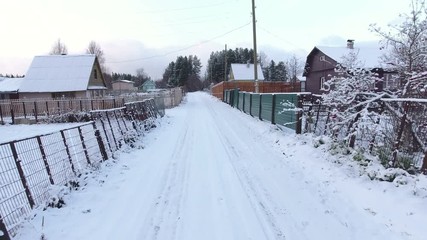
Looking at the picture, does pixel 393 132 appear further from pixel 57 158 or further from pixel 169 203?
pixel 57 158

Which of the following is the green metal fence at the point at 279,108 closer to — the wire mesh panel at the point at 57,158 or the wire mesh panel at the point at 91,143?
the wire mesh panel at the point at 91,143

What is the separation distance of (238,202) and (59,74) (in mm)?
38637

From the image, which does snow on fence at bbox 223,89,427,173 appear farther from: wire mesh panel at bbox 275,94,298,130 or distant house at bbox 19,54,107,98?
distant house at bbox 19,54,107,98

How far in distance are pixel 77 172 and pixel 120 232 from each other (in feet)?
8.96

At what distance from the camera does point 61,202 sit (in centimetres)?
568

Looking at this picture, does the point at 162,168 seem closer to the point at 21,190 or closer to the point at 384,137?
the point at 21,190

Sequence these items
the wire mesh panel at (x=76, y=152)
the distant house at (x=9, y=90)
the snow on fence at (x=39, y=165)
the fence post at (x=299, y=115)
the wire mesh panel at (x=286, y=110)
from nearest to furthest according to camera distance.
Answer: the snow on fence at (x=39, y=165)
the wire mesh panel at (x=76, y=152)
the fence post at (x=299, y=115)
the wire mesh panel at (x=286, y=110)
the distant house at (x=9, y=90)

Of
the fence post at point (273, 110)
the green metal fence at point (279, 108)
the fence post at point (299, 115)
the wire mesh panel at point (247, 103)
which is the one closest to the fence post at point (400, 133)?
the green metal fence at point (279, 108)

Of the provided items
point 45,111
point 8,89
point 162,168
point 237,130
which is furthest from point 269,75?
point 162,168

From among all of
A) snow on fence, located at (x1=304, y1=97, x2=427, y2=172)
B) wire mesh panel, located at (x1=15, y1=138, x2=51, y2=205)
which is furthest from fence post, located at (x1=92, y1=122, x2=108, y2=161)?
snow on fence, located at (x1=304, y1=97, x2=427, y2=172)

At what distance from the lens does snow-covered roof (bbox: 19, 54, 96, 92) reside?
37.6 meters

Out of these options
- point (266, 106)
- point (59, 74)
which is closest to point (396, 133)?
point (266, 106)

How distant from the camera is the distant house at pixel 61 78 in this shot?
37.6 m

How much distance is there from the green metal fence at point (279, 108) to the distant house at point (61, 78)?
23.2 metres
